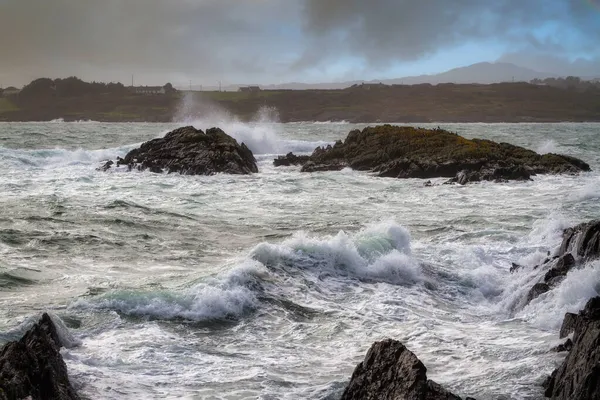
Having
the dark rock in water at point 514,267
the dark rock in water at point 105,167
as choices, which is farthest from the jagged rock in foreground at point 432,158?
the dark rock in water at point 514,267

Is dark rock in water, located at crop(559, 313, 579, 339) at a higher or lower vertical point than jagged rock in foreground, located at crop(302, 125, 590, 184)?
lower

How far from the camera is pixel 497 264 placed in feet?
51.9

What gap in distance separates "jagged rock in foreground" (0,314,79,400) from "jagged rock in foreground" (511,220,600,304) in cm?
822

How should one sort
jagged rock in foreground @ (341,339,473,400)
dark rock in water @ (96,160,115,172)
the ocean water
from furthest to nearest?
dark rock in water @ (96,160,115,172) < the ocean water < jagged rock in foreground @ (341,339,473,400)

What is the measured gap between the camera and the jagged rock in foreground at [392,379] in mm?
7254

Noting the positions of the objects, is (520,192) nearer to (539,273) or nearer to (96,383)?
(539,273)

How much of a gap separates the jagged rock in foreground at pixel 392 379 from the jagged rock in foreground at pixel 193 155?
26410 mm

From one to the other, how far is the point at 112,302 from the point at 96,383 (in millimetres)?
3389

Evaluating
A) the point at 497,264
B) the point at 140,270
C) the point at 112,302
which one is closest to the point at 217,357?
the point at 112,302

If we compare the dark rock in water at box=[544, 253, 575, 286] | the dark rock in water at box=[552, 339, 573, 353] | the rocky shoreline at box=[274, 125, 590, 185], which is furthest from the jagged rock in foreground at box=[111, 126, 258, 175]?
the dark rock in water at box=[552, 339, 573, 353]

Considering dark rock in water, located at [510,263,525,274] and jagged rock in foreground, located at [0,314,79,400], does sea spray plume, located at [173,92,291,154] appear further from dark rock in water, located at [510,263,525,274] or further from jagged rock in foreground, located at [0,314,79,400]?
jagged rock in foreground, located at [0,314,79,400]

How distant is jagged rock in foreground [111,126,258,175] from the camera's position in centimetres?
3447

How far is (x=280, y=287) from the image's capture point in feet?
45.2

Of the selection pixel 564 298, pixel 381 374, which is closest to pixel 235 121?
pixel 564 298
